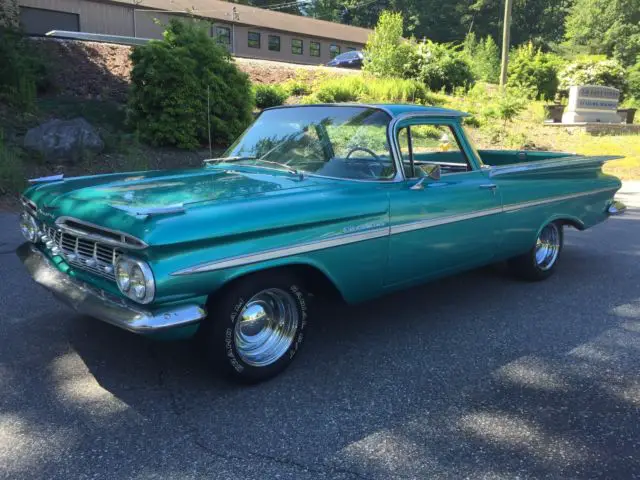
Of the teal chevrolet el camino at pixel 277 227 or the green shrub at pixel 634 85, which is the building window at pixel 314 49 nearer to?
the green shrub at pixel 634 85

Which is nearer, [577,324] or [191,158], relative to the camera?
[577,324]

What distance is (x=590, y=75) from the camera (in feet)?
78.1

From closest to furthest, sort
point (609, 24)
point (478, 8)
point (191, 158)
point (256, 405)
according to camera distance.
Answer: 1. point (256, 405)
2. point (191, 158)
3. point (609, 24)
4. point (478, 8)

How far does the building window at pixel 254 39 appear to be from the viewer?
127 feet

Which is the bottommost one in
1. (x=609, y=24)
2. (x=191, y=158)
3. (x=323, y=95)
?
(x=191, y=158)

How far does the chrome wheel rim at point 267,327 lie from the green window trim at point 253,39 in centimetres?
3812

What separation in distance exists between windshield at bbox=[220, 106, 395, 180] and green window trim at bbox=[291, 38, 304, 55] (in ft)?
128

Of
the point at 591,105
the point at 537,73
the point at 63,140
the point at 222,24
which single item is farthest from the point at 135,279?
the point at 222,24

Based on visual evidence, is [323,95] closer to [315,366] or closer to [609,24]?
[315,366]

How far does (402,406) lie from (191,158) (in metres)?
9.00

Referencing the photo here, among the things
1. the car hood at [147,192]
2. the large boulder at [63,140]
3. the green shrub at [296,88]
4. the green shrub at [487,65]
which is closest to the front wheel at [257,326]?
the car hood at [147,192]

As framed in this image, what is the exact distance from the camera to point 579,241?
23.9ft

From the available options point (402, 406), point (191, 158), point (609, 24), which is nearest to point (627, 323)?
point (402, 406)

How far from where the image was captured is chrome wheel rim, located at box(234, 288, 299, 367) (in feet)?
10.7
